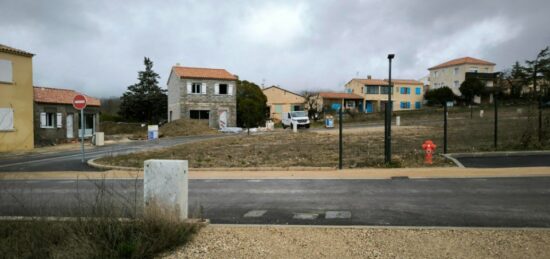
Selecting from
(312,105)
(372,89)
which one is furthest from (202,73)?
(372,89)

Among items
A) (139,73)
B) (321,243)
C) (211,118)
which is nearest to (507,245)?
(321,243)

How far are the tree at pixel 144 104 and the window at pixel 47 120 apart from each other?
3116 centimetres

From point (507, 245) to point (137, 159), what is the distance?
15.8 meters

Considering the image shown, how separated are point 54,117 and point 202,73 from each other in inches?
812

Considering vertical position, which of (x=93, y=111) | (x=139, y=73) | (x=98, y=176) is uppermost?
(x=139, y=73)

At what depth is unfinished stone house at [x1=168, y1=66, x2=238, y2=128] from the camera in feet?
169

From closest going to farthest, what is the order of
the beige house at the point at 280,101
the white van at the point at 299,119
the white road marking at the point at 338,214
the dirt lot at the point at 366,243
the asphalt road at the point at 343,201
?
the dirt lot at the point at 366,243 → the asphalt road at the point at 343,201 → the white road marking at the point at 338,214 → the white van at the point at 299,119 → the beige house at the point at 280,101

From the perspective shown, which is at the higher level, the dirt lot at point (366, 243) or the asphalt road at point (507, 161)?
the asphalt road at point (507, 161)

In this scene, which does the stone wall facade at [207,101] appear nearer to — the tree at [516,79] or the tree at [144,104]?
the tree at [144,104]

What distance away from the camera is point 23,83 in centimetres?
3067

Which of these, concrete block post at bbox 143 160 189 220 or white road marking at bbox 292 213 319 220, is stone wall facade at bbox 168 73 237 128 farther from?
concrete block post at bbox 143 160 189 220

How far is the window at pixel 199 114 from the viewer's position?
171ft

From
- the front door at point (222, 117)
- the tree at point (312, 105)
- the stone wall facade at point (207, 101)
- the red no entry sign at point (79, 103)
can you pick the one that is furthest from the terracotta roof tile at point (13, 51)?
the tree at point (312, 105)

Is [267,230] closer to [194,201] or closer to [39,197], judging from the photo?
[194,201]
